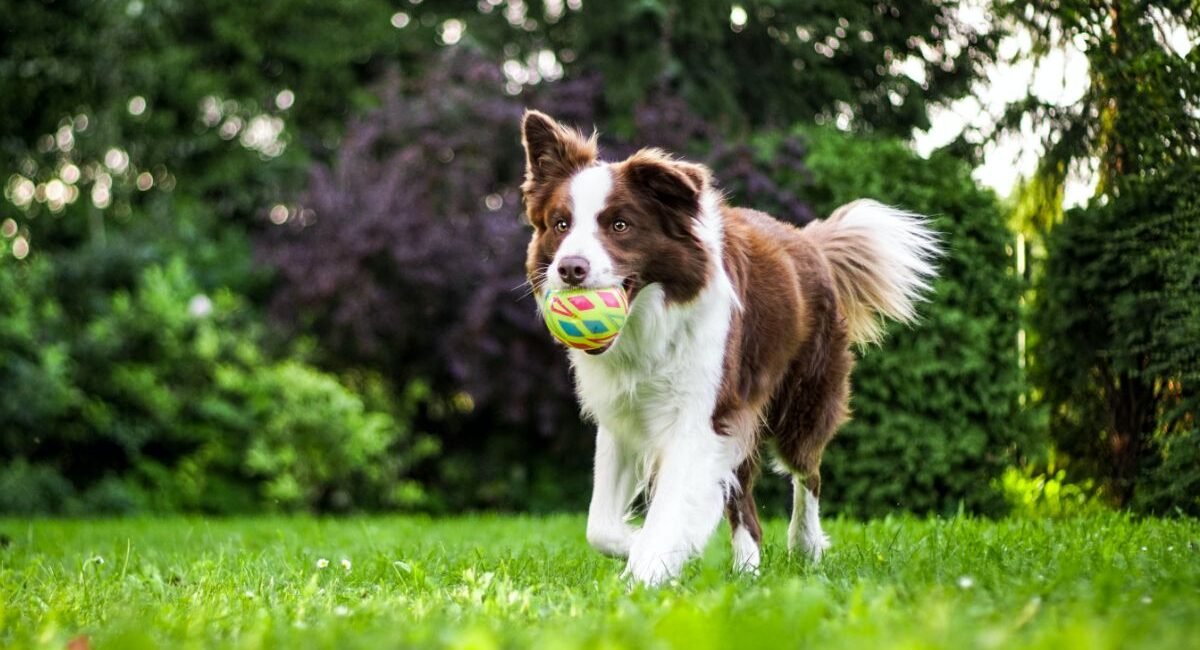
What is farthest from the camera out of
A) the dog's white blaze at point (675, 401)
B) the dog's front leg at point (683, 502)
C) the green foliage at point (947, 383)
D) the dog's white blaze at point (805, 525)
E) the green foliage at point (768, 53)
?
the green foliage at point (947, 383)

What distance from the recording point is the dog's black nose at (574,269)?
4184 millimetres

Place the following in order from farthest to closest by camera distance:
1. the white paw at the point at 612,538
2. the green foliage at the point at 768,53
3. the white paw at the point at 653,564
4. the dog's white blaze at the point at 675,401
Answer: the green foliage at the point at 768,53 < the white paw at the point at 612,538 < the dog's white blaze at the point at 675,401 < the white paw at the point at 653,564

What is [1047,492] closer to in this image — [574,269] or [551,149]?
[551,149]

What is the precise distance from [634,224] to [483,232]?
702cm

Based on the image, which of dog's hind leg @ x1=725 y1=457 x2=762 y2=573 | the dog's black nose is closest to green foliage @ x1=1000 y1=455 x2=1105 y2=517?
dog's hind leg @ x1=725 y1=457 x2=762 y2=573

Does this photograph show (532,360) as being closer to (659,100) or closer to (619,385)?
(659,100)

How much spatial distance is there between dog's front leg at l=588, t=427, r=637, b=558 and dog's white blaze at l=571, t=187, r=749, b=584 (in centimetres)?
4

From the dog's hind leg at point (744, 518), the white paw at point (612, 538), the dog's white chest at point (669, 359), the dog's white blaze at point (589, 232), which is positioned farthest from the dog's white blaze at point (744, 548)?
the dog's white blaze at point (589, 232)

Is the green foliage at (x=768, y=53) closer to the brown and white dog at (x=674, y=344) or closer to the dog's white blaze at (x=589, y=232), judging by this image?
the brown and white dog at (x=674, y=344)

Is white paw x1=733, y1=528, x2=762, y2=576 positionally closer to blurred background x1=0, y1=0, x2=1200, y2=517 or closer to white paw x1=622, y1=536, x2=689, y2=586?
white paw x1=622, y1=536, x2=689, y2=586

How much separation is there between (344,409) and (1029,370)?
6106 millimetres

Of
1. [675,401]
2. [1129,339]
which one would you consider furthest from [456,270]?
[675,401]

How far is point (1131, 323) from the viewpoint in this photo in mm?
6609

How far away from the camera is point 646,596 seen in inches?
140
